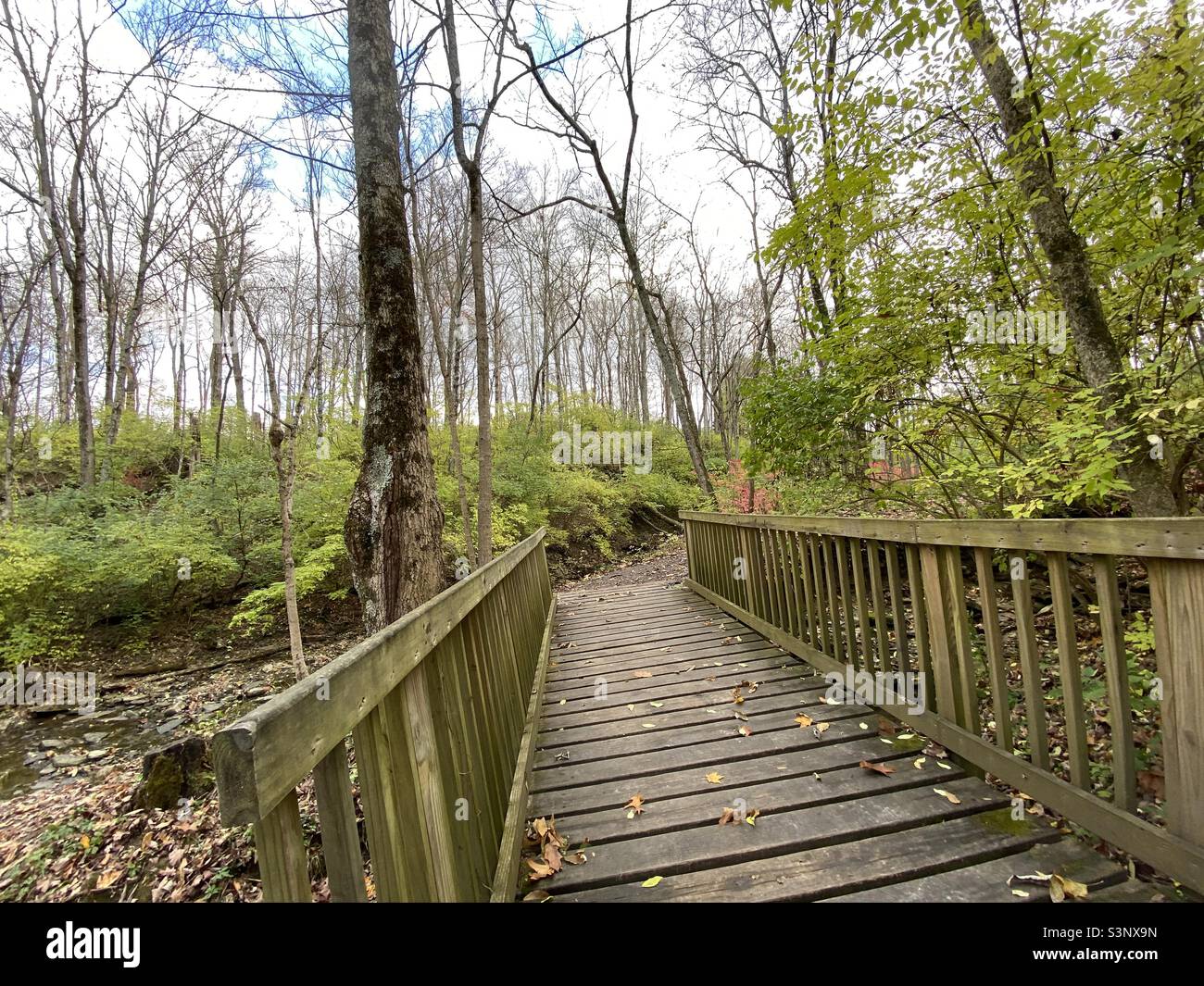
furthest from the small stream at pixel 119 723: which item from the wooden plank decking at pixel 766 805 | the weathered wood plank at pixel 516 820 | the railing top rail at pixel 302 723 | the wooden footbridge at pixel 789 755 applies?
the railing top rail at pixel 302 723

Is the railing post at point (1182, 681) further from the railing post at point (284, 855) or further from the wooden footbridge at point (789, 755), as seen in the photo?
the railing post at point (284, 855)

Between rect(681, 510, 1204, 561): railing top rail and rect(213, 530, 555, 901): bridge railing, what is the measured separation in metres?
2.04

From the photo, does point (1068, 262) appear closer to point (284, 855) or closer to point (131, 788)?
point (284, 855)

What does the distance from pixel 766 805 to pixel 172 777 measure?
17.3ft

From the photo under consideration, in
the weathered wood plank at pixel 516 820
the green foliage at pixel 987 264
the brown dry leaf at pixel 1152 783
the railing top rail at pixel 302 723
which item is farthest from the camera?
the green foliage at pixel 987 264

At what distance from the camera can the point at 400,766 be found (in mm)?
1245

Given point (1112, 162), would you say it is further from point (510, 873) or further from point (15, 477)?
point (15, 477)

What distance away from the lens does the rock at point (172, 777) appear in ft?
15.2

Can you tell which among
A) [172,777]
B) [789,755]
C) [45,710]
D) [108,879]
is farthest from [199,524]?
[789,755]

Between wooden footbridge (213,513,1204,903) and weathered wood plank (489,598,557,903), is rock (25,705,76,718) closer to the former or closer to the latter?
wooden footbridge (213,513,1204,903)

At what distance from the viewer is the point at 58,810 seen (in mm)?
4793

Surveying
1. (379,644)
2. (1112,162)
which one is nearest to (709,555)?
(1112,162)

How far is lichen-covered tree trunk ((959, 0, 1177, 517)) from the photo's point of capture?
312cm
